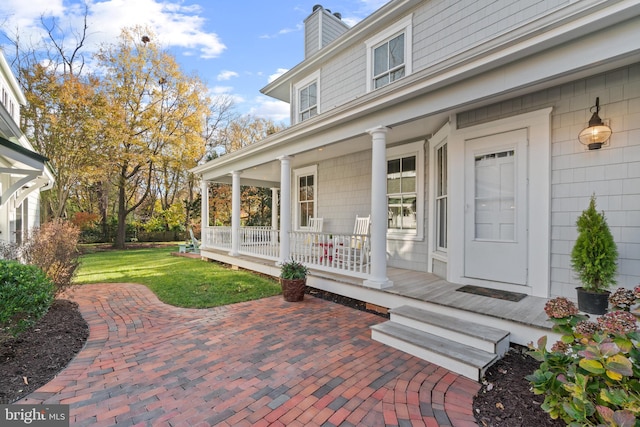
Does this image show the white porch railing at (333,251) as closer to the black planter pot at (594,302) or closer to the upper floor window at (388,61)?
the black planter pot at (594,302)

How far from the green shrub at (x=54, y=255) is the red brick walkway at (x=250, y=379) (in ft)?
3.52

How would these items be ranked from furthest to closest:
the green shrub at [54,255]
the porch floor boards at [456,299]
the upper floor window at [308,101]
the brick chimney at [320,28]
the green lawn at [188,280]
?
the brick chimney at [320,28]
the upper floor window at [308,101]
the green lawn at [188,280]
the green shrub at [54,255]
the porch floor boards at [456,299]

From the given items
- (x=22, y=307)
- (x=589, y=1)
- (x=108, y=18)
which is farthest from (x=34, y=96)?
(x=589, y=1)

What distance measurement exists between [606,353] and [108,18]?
62.3 ft

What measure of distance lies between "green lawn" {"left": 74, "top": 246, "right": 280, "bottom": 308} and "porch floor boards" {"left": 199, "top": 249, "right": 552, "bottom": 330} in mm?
1750

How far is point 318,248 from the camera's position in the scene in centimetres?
609

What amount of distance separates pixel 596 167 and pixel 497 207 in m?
1.16

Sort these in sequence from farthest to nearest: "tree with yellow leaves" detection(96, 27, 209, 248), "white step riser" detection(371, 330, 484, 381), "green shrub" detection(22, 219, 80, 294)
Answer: "tree with yellow leaves" detection(96, 27, 209, 248) → "green shrub" detection(22, 219, 80, 294) → "white step riser" detection(371, 330, 484, 381)

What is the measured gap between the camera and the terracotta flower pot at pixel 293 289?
5273mm

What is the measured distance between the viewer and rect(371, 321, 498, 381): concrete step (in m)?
2.83

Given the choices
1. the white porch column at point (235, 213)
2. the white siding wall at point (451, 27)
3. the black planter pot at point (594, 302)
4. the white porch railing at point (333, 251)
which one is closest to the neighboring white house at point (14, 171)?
the white porch column at point (235, 213)

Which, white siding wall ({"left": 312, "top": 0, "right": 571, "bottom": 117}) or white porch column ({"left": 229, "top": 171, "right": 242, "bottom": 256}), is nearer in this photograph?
white siding wall ({"left": 312, "top": 0, "right": 571, "bottom": 117})

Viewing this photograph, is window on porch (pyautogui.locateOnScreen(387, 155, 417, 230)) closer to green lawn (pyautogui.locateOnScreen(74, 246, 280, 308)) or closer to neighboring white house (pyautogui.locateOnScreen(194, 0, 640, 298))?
neighboring white house (pyautogui.locateOnScreen(194, 0, 640, 298))

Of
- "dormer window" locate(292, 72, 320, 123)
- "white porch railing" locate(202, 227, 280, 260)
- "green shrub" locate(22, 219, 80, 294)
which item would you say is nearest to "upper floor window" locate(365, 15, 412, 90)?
"dormer window" locate(292, 72, 320, 123)
